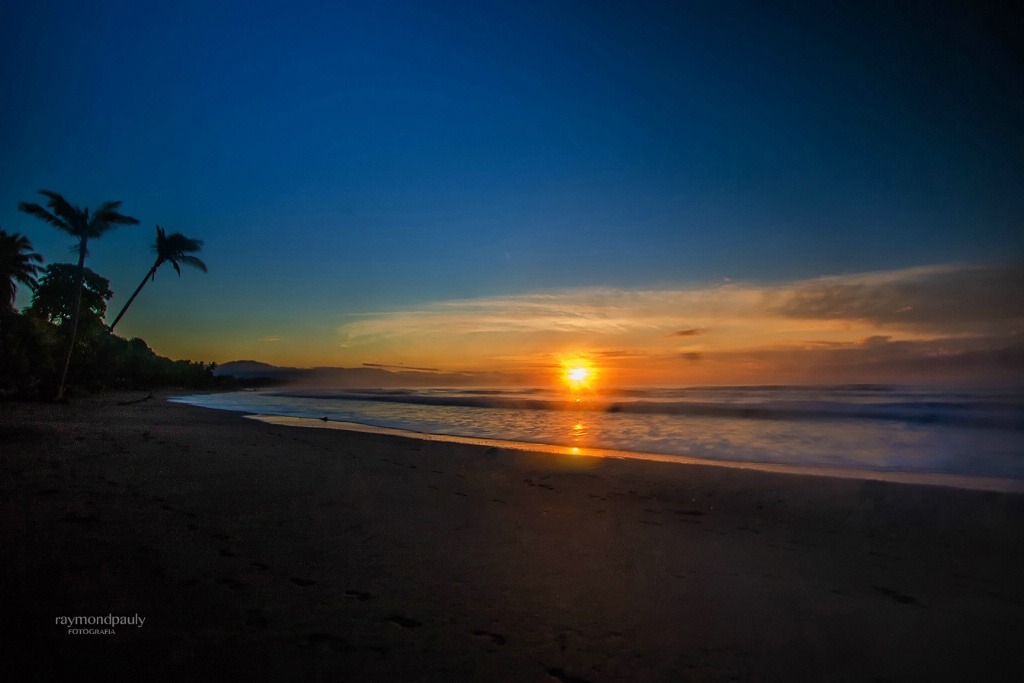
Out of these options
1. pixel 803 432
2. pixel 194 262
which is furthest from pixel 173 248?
pixel 803 432

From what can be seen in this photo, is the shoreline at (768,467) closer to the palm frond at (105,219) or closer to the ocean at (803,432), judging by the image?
the ocean at (803,432)

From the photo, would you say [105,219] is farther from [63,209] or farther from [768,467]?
[768,467]

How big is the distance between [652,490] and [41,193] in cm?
2873

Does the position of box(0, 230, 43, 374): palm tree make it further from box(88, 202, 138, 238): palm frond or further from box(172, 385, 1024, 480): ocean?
box(172, 385, 1024, 480): ocean

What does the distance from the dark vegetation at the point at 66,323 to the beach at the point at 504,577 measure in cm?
1934

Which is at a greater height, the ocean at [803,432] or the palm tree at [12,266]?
the palm tree at [12,266]

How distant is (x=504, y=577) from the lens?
4.03 meters

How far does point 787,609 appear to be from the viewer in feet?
11.7

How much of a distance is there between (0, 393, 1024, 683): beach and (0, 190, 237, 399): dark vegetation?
19336mm

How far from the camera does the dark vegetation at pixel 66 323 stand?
21828 mm

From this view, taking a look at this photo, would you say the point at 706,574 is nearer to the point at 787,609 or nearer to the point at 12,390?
the point at 787,609

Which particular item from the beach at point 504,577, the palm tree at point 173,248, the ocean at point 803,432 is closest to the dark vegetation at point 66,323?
the palm tree at point 173,248

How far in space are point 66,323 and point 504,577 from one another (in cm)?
3830

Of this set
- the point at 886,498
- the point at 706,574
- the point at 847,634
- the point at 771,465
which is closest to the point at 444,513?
the point at 706,574
